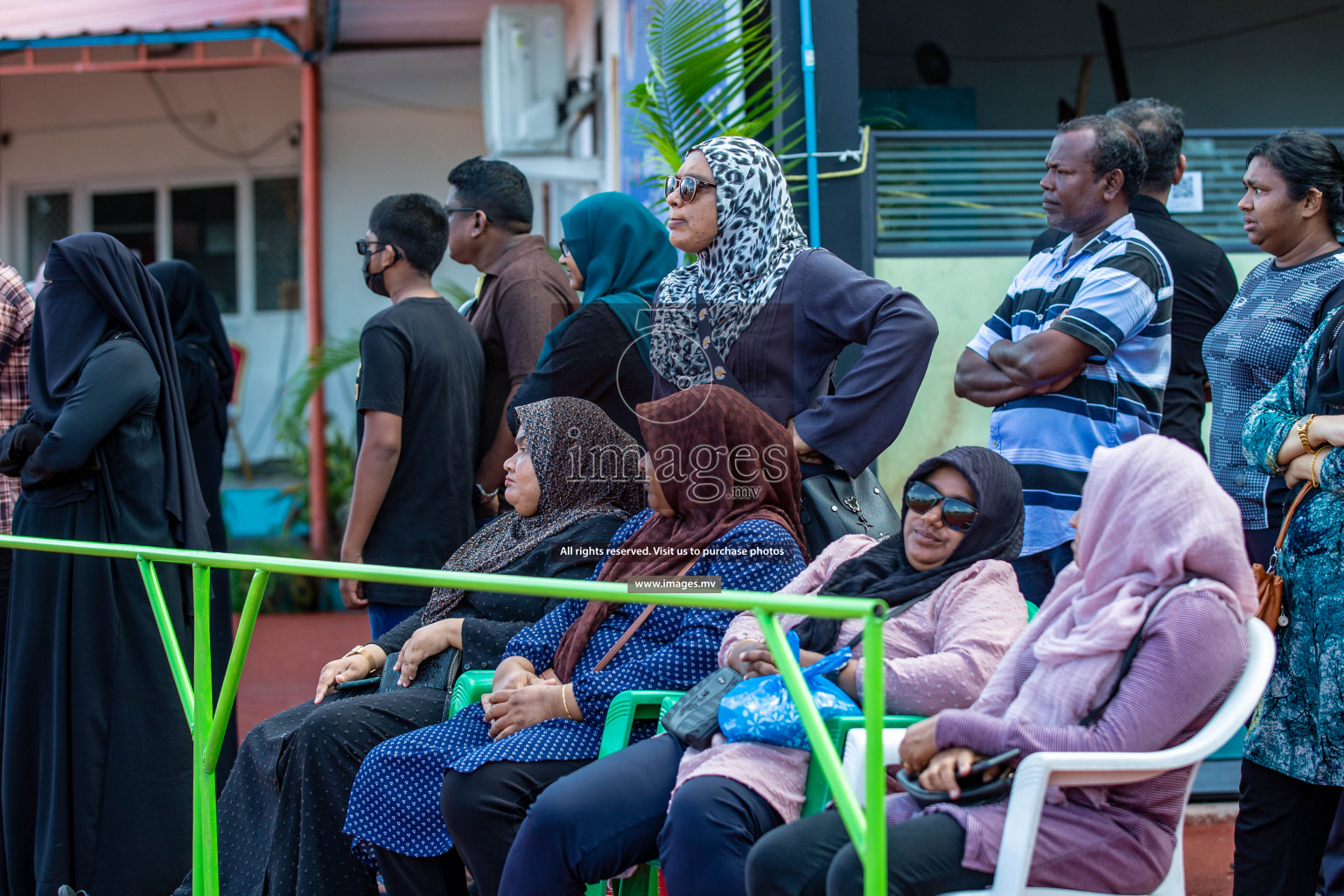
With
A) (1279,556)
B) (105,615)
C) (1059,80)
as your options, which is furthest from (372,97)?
(1279,556)

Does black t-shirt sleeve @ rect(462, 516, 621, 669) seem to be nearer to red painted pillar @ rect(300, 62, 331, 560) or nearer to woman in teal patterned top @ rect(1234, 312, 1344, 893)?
woman in teal patterned top @ rect(1234, 312, 1344, 893)

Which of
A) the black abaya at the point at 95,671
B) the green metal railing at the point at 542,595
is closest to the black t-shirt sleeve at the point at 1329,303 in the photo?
the green metal railing at the point at 542,595

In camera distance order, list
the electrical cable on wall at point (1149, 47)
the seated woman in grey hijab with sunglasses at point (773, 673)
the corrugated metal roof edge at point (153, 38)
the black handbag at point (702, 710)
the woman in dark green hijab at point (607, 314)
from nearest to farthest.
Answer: the seated woman in grey hijab with sunglasses at point (773, 673)
the black handbag at point (702, 710)
the woman in dark green hijab at point (607, 314)
the electrical cable on wall at point (1149, 47)
the corrugated metal roof edge at point (153, 38)

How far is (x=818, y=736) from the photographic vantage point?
72.0 inches

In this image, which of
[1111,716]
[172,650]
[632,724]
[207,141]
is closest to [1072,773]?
[1111,716]

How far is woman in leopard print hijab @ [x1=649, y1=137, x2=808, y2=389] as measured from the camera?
314cm

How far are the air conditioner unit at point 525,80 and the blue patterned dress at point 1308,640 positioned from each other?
587 cm

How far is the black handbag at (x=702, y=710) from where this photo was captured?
2422mm

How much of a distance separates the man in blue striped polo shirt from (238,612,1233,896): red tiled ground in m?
1.15

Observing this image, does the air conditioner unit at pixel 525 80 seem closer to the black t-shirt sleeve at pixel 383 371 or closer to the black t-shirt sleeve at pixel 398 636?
the black t-shirt sleeve at pixel 383 371

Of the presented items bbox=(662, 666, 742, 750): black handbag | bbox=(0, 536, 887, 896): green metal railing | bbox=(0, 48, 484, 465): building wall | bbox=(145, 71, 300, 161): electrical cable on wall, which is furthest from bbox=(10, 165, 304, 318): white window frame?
bbox=(662, 666, 742, 750): black handbag

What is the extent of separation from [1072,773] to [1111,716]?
0.38 feet

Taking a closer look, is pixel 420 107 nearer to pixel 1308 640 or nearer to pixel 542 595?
pixel 542 595

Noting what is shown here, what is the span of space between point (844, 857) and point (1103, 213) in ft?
6.60
